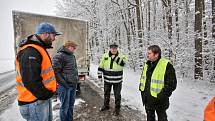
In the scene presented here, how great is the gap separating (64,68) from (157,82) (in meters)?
2.19

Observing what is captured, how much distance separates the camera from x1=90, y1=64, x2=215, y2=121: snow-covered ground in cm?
611

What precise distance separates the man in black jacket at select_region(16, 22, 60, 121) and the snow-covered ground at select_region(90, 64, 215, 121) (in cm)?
387

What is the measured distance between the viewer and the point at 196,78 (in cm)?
1154

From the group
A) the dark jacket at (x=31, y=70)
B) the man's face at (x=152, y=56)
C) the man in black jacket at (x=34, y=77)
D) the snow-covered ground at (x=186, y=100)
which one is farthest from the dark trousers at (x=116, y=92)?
the dark jacket at (x=31, y=70)

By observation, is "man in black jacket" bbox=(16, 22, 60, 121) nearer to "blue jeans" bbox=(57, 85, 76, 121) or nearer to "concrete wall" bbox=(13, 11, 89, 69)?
"blue jeans" bbox=(57, 85, 76, 121)

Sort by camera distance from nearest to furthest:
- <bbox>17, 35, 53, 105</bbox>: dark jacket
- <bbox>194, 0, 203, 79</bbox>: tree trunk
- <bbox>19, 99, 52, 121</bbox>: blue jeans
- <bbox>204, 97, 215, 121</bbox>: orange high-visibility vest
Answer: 1. <bbox>204, 97, 215, 121</bbox>: orange high-visibility vest
2. <bbox>17, 35, 53, 105</bbox>: dark jacket
3. <bbox>19, 99, 52, 121</bbox>: blue jeans
4. <bbox>194, 0, 203, 79</bbox>: tree trunk

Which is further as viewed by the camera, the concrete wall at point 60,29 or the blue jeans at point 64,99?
the concrete wall at point 60,29

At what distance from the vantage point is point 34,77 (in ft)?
9.52

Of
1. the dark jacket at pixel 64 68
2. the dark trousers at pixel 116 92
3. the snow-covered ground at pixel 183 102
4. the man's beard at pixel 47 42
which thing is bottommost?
the snow-covered ground at pixel 183 102

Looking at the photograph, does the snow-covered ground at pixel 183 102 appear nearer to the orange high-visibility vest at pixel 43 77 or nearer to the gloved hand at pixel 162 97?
the gloved hand at pixel 162 97

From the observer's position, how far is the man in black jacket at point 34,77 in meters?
2.89

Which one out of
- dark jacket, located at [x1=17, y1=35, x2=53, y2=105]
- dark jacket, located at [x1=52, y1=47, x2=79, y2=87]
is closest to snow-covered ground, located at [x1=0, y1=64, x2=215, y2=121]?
dark jacket, located at [x1=52, y1=47, x2=79, y2=87]

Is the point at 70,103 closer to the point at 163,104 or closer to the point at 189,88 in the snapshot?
the point at 163,104

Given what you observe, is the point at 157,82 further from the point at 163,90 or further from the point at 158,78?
the point at 163,90
